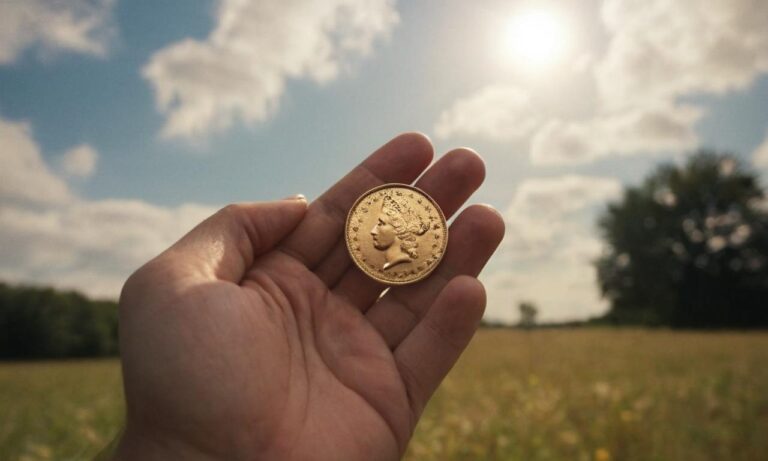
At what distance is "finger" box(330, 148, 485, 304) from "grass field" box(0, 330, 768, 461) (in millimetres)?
1278

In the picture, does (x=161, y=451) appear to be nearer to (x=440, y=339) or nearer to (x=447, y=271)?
(x=440, y=339)

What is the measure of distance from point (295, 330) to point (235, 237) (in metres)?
0.62

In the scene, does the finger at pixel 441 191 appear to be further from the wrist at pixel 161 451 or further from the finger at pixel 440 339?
the wrist at pixel 161 451

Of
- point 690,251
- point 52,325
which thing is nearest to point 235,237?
point 52,325

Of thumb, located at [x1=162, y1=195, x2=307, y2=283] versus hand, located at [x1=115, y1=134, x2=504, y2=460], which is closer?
hand, located at [x1=115, y1=134, x2=504, y2=460]

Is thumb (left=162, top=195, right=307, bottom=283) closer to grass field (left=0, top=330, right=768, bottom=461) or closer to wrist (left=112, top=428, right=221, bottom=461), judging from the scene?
wrist (left=112, top=428, right=221, bottom=461)

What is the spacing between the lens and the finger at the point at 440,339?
3029 millimetres

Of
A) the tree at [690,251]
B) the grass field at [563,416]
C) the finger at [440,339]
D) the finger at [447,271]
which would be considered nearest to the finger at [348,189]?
the finger at [447,271]

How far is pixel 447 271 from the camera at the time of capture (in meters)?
3.50

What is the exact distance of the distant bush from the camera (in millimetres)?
27531

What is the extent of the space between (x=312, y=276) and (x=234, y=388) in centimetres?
98

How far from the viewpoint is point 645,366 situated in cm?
834

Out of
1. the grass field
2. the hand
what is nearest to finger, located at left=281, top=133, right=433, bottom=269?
the hand

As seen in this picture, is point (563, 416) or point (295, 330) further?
point (563, 416)
